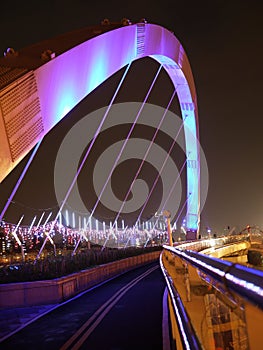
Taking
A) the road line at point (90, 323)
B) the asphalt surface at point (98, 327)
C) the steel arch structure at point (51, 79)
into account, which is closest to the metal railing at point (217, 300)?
the asphalt surface at point (98, 327)

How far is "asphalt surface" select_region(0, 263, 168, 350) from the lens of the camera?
23.1ft

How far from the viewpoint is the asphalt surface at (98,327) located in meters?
7.05

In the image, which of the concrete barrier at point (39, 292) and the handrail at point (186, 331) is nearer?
the handrail at point (186, 331)

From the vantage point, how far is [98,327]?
8398mm

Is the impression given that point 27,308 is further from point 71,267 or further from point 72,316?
point 71,267

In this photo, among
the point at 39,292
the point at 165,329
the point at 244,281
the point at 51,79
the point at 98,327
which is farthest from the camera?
the point at 39,292

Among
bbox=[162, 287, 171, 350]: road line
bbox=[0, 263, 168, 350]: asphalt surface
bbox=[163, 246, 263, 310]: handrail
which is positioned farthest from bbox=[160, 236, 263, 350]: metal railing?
bbox=[0, 263, 168, 350]: asphalt surface

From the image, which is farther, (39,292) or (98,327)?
(39,292)

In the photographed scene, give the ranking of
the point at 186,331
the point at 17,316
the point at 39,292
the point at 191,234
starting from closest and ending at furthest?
1. the point at 186,331
2. the point at 17,316
3. the point at 39,292
4. the point at 191,234

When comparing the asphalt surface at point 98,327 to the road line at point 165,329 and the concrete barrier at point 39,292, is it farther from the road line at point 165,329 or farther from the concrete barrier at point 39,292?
the concrete barrier at point 39,292

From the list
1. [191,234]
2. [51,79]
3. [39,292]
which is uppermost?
[51,79]

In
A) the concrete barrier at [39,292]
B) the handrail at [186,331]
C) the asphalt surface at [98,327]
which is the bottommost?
the asphalt surface at [98,327]

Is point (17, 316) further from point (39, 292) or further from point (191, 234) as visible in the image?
point (191, 234)

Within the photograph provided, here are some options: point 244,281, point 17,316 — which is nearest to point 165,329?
point 17,316
